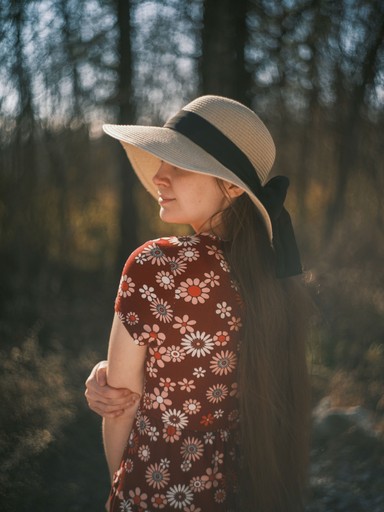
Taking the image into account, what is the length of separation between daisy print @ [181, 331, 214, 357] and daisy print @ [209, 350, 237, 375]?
0.04m

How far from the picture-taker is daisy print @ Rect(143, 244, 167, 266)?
1248 millimetres

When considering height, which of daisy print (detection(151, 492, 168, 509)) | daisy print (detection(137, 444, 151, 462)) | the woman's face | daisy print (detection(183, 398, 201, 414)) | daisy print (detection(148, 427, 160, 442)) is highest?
the woman's face

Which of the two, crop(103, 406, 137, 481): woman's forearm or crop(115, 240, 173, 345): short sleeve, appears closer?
crop(115, 240, 173, 345): short sleeve

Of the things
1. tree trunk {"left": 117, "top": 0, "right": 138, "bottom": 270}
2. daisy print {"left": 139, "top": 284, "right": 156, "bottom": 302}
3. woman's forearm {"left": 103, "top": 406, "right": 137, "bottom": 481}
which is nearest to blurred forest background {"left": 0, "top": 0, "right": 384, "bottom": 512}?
tree trunk {"left": 117, "top": 0, "right": 138, "bottom": 270}

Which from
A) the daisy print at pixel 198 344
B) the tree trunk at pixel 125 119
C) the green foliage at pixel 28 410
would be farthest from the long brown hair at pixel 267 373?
the tree trunk at pixel 125 119

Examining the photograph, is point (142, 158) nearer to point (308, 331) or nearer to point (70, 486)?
point (308, 331)

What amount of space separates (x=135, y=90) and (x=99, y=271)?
5.86 ft

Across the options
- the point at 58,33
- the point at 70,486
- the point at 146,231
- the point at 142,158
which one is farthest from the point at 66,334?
the point at 142,158

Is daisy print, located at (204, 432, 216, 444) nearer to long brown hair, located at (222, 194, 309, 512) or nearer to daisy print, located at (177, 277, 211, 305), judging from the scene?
long brown hair, located at (222, 194, 309, 512)

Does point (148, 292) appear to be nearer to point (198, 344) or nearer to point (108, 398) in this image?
point (198, 344)

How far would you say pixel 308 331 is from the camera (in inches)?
59.6

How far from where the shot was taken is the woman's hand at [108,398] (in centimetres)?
139

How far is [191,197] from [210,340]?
370mm

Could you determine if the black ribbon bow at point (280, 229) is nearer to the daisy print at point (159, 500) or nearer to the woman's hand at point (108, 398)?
the woman's hand at point (108, 398)
